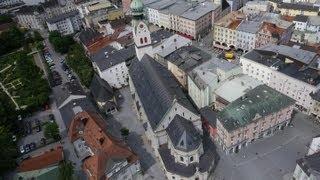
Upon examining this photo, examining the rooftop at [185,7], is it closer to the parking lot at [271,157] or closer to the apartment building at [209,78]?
the apartment building at [209,78]

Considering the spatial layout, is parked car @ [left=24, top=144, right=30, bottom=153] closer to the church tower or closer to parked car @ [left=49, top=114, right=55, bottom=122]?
parked car @ [left=49, top=114, right=55, bottom=122]

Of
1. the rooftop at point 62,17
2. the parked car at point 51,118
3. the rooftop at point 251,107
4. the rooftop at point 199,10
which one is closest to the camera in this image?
the rooftop at point 251,107

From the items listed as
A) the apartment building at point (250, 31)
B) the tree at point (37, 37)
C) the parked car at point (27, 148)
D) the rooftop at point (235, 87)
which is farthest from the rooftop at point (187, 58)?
the tree at point (37, 37)

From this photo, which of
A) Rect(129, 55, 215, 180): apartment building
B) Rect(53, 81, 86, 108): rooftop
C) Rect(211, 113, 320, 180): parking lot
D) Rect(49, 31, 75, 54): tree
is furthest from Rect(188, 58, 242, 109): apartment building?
Rect(49, 31, 75, 54): tree

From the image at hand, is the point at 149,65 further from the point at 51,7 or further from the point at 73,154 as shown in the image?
the point at 51,7

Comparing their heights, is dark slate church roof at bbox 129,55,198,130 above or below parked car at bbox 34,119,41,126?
above
